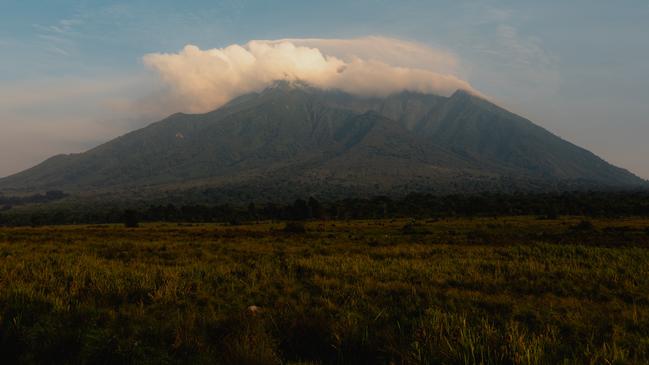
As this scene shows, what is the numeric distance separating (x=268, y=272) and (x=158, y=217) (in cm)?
9266

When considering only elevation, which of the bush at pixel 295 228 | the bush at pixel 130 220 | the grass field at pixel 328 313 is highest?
the grass field at pixel 328 313

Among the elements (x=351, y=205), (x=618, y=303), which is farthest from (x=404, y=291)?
(x=351, y=205)

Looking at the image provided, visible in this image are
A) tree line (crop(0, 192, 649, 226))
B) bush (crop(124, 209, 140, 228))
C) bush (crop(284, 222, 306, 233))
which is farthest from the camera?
tree line (crop(0, 192, 649, 226))

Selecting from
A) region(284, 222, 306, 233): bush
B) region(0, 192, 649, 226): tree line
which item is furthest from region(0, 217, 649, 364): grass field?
region(0, 192, 649, 226): tree line

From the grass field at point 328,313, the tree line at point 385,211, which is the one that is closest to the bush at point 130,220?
the tree line at point 385,211

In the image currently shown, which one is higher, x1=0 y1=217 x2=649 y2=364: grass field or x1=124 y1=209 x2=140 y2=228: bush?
x1=0 y1=217 x2=649 y2=364: grass field

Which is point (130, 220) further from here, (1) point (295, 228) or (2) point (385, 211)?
(2) point (385, 211)

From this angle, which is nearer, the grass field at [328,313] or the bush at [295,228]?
the grass field at [328,313]

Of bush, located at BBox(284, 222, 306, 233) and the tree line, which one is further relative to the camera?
the tree line

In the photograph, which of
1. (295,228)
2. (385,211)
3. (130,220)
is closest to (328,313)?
Answer: (295,228)

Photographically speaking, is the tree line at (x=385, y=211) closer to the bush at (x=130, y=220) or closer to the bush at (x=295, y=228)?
the bush at (x=130, y=220)

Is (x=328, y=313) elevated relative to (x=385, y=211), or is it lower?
elevated

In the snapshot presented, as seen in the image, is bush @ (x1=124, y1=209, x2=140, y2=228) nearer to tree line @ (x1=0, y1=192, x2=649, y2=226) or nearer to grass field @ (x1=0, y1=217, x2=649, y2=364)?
tree line @ (x1=0, y1=192, x2=649, y2=226)

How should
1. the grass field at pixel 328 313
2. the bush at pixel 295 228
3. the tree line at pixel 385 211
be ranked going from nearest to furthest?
the grass field at pixel 328 313, the bush at pixel 295 228, the tree line at pixel 385 211
